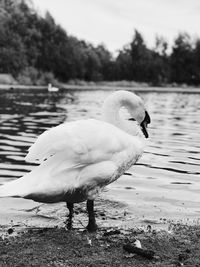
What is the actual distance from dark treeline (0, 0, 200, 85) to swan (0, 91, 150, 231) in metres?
77.6

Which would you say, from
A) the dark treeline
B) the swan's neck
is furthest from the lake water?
the dark treeline

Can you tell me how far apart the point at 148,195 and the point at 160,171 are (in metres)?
2.06

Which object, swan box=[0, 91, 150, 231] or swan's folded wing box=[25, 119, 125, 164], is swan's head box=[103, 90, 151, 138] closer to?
swan box=[0, 91, 150, 231]

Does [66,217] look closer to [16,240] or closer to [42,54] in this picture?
[16,240]

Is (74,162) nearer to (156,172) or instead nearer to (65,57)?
(156,172)

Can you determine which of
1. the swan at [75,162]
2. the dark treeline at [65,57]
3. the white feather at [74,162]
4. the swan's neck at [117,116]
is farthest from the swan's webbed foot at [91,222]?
the dark treeline at [65,57]

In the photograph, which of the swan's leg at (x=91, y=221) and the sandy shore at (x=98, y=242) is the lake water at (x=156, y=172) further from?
the swan's leg at (x=91, y=221)

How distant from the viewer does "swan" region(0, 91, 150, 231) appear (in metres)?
5.34

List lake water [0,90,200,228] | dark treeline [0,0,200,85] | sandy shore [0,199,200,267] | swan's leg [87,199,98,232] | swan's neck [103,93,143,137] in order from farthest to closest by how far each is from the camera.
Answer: dark treeline [0,0,200,85] < lake water [0,90,200,228] < swan's neck [103,93,143,137] < swan's leg [87,199,98,232] < sandy shore [0,199,200,267]

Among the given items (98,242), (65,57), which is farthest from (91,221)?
(65,57)

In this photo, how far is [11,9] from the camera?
9788 centimetres

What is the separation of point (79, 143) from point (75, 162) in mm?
210

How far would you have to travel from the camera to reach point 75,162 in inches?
215

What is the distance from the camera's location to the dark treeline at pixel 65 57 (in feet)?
292
